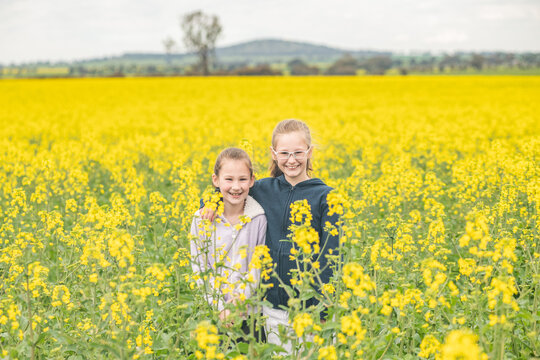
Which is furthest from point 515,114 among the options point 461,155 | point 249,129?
point 249,129

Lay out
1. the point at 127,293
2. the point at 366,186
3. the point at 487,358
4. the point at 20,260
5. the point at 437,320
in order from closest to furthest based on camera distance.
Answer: the point at 487,358 → the point at 127,293 → the point at 20,260 → the point at 437,320 → the point at 366,186

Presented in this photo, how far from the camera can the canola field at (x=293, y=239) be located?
2750mm

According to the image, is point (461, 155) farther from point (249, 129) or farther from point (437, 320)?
point (437, 320)

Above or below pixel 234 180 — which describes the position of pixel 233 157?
above

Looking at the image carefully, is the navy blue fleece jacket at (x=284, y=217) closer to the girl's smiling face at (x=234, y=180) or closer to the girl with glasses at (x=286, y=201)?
the girl with glasses at (x=286, y=201)

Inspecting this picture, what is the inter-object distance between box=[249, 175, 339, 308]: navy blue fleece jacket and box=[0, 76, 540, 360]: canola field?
22 centimetres

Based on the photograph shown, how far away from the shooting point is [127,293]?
105 inches

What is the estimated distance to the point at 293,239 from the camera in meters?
2.86

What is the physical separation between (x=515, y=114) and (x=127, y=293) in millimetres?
16991

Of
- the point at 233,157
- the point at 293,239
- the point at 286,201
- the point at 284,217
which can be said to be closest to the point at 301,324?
the point at 293,239

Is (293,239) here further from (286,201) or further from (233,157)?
(233,157)

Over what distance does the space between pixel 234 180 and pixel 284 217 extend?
0.49 meters

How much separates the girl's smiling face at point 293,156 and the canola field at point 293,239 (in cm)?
43

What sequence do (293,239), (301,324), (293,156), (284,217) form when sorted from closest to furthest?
(301,324) < (293,239) < (284,217) < (293,156)
